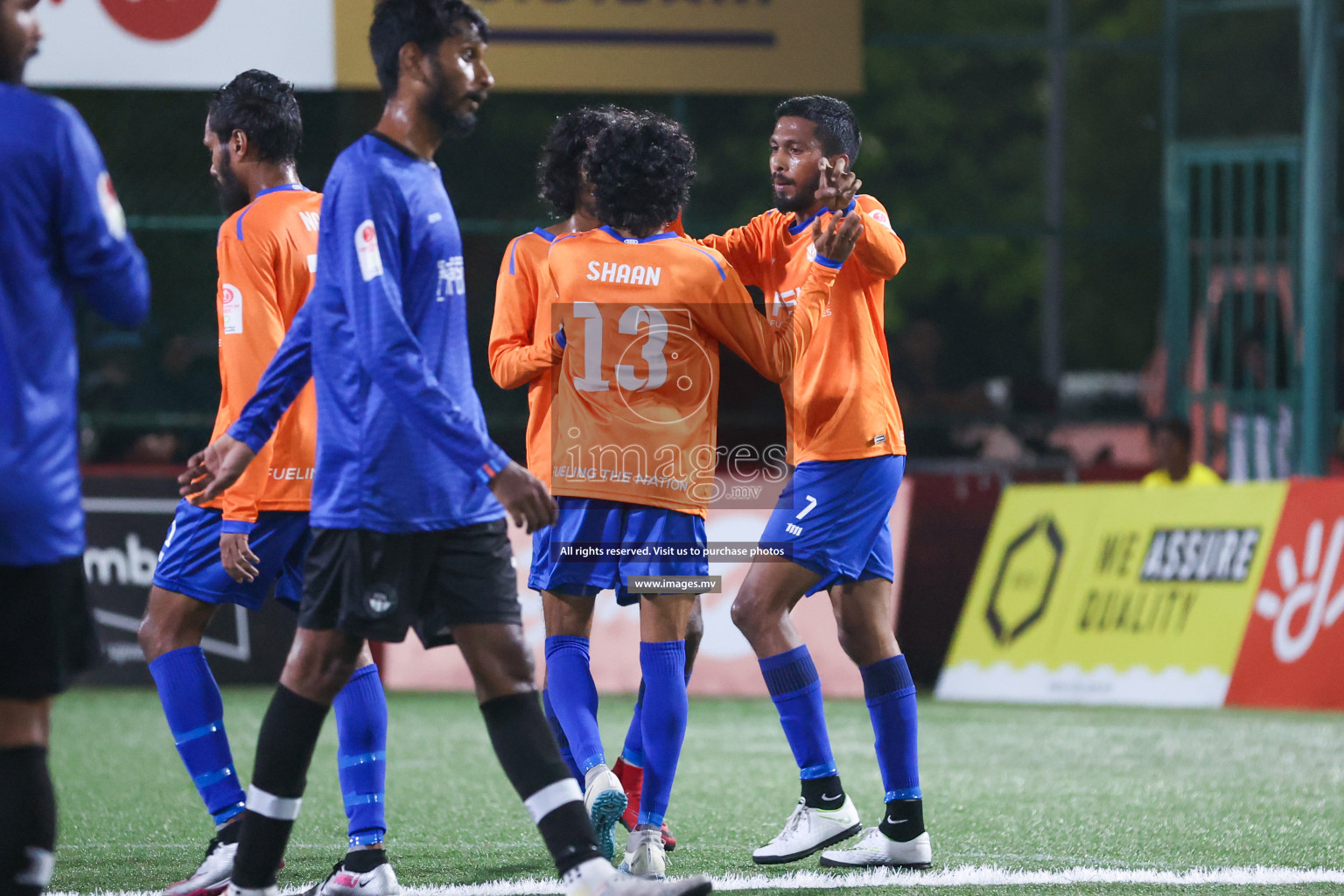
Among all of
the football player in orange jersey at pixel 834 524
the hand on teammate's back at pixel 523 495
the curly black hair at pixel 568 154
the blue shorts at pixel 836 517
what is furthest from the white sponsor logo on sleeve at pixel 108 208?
the blue shorts at pixel 836 517

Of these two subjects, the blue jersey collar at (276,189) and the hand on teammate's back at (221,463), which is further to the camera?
the blue jersey collar at (276,189)

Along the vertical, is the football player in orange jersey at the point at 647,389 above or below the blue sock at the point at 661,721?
above

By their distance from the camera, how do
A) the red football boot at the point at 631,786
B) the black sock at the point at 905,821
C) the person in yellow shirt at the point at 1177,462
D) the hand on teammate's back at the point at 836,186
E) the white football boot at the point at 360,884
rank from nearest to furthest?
1. the white football boot at the point at 360,884
2. the hand on teammate's back at the point at 836,186
3. the black sock at the point at 905,821
4. the red football boot at the point at 631,786
5. the person in yellow shirt at the point at 1177,462

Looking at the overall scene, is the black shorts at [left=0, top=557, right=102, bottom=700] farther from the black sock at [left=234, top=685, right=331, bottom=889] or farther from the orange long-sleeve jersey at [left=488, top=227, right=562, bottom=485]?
the orange long-sleeve jersey at [left=488, top=227, right=562, bottom=485]

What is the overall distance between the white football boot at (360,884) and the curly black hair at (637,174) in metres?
1.93

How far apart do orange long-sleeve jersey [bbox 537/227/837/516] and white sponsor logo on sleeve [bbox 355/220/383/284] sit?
1.08 meters

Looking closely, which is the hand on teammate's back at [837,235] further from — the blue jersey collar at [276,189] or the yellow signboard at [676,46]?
the yellow signboard at [676,46]

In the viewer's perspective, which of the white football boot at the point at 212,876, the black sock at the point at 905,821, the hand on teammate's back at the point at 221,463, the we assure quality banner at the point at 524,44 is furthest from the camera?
the we assure quality banner at the point at 524,44

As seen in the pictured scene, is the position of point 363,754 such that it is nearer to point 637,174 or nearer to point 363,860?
point 363,860

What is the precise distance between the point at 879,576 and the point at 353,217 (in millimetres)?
2247

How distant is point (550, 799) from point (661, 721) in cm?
110

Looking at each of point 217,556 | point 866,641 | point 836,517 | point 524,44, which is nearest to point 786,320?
point 836,517

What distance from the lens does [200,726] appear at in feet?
16.8

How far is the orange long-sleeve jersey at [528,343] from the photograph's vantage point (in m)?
5.26
